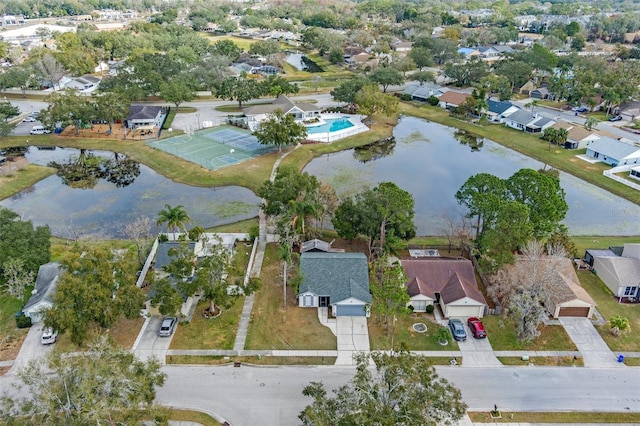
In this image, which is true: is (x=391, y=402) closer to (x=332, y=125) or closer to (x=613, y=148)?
(x=613, y=148)

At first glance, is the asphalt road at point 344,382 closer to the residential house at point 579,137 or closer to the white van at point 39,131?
the residential house at point 579,137

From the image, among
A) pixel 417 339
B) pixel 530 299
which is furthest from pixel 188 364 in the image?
pixel 530 299

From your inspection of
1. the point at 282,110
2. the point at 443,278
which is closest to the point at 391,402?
the point at 443,278

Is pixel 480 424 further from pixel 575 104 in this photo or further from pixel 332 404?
pixel 575 104

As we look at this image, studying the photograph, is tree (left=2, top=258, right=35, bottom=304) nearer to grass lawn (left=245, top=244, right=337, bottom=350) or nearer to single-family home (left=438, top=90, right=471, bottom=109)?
grass lawn (left=245, top=244, right=337, bottom=350)

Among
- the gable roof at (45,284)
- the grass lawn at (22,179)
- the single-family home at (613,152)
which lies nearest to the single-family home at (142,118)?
the grass lawn at (22,179)

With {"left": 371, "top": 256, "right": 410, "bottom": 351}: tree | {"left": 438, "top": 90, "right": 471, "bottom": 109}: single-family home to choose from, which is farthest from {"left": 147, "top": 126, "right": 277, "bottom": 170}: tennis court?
{"left": 438, "top": 90, "right": 471, "bottom": 109}: single-family home
